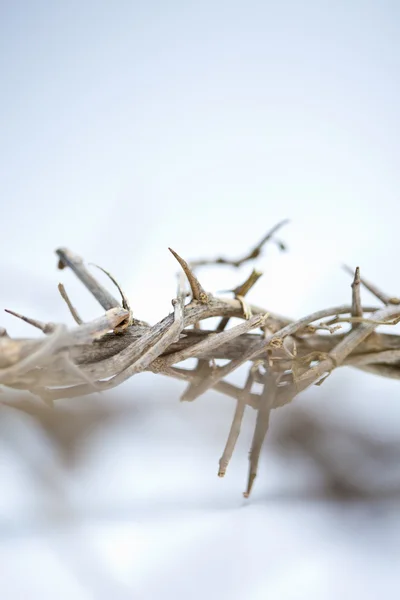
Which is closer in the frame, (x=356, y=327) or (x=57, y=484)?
(x=57, y=484)

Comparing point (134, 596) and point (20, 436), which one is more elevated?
point (20, 436)

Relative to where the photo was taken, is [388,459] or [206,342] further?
[388,459]

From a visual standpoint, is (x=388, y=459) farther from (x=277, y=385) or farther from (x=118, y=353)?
(x=118, y=353)

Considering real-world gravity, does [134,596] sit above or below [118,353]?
below

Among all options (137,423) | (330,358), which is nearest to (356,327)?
(330,358)

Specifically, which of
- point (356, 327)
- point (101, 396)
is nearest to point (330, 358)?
point (356, 327)

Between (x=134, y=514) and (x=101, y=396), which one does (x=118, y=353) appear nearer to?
(x=101, y=396)
